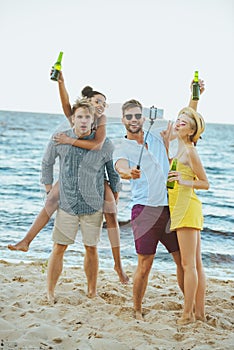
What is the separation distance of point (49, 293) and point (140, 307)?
544mm

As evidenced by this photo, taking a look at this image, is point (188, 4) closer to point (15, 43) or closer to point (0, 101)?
point (15, 43)

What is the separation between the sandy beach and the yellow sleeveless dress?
50 centimetres

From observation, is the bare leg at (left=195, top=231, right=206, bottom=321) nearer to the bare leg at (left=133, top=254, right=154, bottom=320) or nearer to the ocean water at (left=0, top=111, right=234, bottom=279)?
the bare leg at (left=133, top=254, right=154, bottom=320)

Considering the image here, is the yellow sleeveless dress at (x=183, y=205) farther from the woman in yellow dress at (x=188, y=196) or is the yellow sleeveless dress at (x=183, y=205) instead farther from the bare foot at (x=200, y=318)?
the bare foot at (x=200, y=318)

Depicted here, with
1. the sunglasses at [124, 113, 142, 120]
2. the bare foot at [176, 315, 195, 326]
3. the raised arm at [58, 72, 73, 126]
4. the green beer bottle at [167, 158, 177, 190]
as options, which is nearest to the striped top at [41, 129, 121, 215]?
the raised arm at [58, 72, 73, 126]

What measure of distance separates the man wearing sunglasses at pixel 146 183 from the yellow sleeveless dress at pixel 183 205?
2.8 inches

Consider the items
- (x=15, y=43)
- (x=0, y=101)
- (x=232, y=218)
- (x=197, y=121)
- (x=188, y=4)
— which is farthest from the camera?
(x=0, y=101)

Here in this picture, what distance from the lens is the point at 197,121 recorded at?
2.72 meters

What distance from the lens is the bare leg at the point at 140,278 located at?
9.21ft

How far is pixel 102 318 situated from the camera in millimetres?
2836

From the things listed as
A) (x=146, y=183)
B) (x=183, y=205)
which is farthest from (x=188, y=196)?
(x=146, y=183)

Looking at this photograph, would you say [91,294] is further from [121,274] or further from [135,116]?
[135,116]

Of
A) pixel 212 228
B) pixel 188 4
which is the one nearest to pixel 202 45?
pixel 188 4

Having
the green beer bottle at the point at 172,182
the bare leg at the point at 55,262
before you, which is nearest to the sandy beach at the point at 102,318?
the bare leg at the point at 55,262
